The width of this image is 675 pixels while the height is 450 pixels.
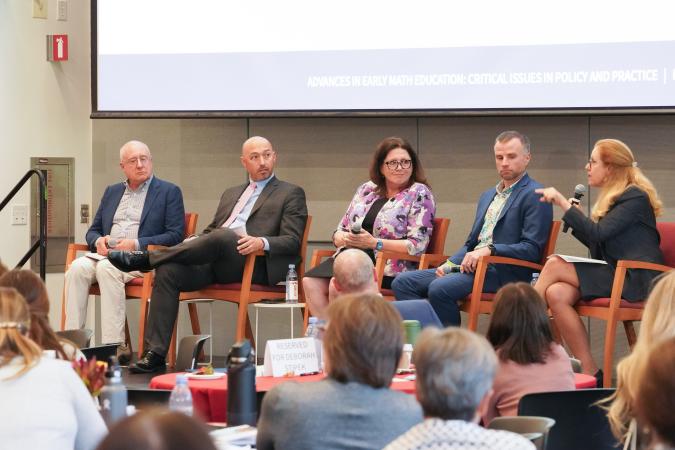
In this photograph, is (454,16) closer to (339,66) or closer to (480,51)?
(480,51)

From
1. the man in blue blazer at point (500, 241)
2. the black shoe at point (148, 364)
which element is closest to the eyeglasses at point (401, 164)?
the man in blue blazer at point (500, 241)

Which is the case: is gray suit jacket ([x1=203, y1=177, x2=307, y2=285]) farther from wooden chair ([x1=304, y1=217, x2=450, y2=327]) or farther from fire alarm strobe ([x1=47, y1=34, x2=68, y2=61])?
fire alarm strobe ([x1=47, y1=34, x2=68, y2=61])

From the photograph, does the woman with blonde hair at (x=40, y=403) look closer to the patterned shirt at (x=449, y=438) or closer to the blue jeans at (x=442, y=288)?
the patterned shirt at (x=449, y=438)

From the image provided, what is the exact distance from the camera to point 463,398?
6.62 ft

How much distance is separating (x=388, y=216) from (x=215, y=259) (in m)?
0.98

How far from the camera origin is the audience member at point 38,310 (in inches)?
120

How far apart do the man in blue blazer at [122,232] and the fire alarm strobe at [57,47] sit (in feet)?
3.96

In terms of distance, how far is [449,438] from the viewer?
6.52 feet

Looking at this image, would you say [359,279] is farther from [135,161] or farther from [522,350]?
[135,161]

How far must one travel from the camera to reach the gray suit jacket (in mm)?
6121

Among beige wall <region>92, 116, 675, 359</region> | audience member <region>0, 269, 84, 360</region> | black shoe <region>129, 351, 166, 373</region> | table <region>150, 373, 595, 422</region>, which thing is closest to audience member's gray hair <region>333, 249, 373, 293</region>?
table <region>150, 373, 595, 422</region>

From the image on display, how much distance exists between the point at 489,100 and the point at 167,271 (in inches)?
81.3

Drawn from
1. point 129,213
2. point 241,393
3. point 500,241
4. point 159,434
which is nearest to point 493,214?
point 500,241

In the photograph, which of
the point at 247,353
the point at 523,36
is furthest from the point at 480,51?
the point at 247,353
